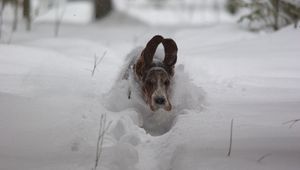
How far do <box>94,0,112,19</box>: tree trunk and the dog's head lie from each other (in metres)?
9.36

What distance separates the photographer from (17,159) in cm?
312

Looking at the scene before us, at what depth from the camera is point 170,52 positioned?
4840 millimetres

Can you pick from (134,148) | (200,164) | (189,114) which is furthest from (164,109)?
(200,164)

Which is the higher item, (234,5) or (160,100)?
(160,100)

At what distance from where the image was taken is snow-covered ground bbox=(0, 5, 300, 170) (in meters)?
3.20

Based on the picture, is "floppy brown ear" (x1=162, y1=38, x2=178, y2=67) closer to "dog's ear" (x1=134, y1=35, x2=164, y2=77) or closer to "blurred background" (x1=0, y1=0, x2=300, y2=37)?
"dog's ear" (x1=134, y1=35, x2=164, y2=77)

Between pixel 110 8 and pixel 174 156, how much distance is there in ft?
37.8

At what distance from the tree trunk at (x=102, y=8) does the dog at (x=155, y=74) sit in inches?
366

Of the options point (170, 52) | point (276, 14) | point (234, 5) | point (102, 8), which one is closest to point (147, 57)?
point (170, 52)

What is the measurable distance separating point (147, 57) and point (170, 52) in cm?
24

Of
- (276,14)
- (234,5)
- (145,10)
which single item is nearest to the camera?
(276,14)

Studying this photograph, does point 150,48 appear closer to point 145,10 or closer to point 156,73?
point 156,73

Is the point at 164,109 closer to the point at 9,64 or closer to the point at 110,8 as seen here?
the point at 9,64

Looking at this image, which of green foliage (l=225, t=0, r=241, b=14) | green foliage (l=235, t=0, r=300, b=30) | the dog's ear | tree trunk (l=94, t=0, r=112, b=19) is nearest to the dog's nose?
the dog's ear
